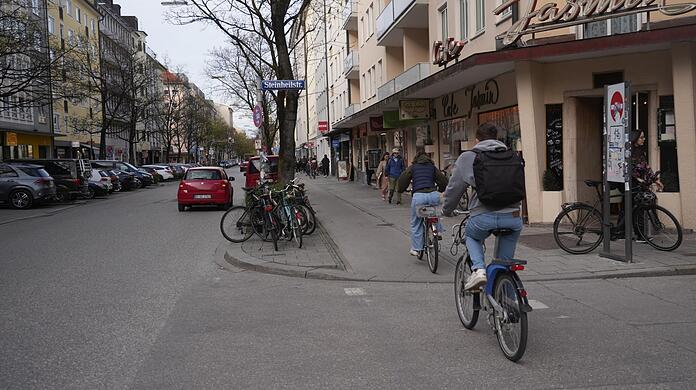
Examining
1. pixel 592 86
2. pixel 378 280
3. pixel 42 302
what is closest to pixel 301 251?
pixel 378 280

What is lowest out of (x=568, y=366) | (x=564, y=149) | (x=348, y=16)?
(x=568, y=366)

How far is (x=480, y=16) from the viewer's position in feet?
50.8

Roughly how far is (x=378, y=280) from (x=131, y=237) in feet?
23.6

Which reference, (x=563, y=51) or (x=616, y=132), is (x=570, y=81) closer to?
(x=563, y=51)

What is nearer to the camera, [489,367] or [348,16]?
[489,367]

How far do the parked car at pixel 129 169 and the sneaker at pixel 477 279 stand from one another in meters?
30.8

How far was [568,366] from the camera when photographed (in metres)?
4.57

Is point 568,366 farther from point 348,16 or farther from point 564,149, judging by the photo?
point 348,16

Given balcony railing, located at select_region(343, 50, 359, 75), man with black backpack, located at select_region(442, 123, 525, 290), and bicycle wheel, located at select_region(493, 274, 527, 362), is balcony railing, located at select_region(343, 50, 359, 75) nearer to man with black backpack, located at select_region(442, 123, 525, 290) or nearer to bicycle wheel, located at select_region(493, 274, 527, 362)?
man with black backpack, located at select_region(442, 123, 525, 290)

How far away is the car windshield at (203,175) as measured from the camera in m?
20.2

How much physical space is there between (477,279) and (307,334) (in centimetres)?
162

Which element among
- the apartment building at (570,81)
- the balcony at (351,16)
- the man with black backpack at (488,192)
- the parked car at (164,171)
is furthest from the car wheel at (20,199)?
the parked car at (164,171)

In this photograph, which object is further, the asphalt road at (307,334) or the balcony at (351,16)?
the balcony at (351,16)

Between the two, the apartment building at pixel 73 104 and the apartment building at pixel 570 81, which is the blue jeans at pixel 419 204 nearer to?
the apartment building at pixel 570 81
